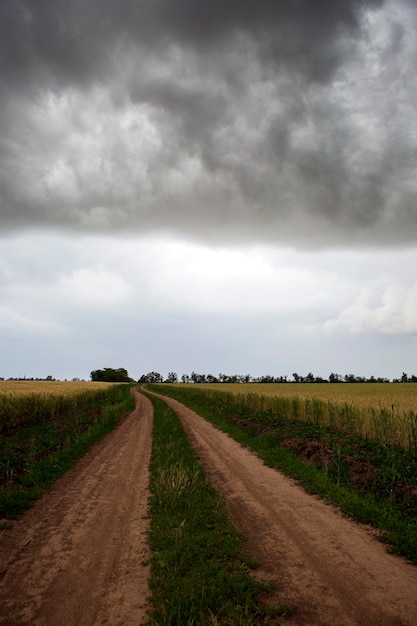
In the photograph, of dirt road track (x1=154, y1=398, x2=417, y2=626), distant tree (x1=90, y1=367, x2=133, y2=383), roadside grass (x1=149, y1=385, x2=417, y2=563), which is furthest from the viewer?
distant tree (x1=90, y1=367, x2=133, y2=383)

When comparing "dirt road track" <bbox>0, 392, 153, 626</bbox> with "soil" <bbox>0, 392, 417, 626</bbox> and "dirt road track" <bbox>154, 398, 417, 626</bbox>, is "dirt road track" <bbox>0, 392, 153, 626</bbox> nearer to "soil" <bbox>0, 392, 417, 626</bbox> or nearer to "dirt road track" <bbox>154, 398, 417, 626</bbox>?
"soil" <bbox>0, 392, 417, 626</bbox>

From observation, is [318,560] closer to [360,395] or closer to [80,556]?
[80,556]

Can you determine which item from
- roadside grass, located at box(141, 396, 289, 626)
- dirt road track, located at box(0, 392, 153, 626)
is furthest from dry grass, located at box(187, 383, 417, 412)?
dirt road track, located at box(0, 392, 153, 626)

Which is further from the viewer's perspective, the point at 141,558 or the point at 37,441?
the point at 37,441

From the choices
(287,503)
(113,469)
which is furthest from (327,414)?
(113,469)

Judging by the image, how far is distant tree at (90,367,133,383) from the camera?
15165cm

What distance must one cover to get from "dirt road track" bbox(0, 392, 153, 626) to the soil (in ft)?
0.05

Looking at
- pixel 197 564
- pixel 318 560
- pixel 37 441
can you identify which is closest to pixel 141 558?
pixel 197 564

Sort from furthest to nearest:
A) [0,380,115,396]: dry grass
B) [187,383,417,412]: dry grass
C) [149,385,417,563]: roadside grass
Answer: [0,380,115,396]: dry grass < [187,383,417,412]: dry grass < [149,385,417,563]: roadside grass

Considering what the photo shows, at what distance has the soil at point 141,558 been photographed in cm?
459

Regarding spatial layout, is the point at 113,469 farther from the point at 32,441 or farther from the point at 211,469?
the point at 32,441

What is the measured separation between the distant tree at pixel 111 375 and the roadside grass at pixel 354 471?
143 m

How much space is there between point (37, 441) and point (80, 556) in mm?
10820

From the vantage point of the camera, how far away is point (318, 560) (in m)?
5.84
